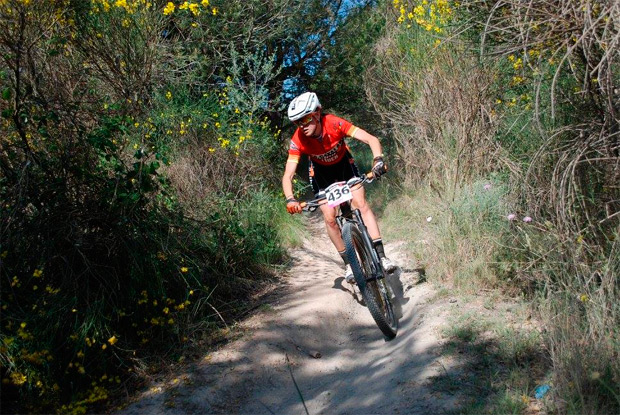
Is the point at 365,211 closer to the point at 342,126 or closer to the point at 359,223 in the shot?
the point at 359,223

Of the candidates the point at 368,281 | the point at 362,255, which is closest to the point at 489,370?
the point at 368,281

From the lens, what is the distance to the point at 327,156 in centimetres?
612

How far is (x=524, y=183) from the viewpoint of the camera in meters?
4.74

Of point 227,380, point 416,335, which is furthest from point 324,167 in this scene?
point 227,380

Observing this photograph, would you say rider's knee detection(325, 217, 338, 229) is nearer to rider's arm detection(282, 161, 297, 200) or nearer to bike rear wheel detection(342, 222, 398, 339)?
bike rear wheel detection(342, 222, 398, 339)

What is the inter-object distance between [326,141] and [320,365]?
218 centimetres

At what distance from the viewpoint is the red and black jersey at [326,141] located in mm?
5891

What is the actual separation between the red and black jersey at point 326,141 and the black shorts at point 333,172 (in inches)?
4.9

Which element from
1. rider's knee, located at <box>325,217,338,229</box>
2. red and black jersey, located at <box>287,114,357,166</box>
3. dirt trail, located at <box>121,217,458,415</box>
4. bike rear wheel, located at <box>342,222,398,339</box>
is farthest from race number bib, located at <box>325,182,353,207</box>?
dirt trail, located at <box>121,217,458,415</box>

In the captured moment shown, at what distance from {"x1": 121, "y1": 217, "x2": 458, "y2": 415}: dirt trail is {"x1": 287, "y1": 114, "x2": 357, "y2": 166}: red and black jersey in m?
1.53

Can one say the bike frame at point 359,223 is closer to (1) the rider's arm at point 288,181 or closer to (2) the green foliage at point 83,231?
(1) the rider's arm at point 288,181

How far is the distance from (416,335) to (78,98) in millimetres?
3683

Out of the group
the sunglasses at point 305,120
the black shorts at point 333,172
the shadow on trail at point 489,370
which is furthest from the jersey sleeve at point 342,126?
the shadow on trail at point 489,370

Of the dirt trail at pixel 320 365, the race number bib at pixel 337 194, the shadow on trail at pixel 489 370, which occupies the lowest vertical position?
the shadow on trail at pixel 489 370
